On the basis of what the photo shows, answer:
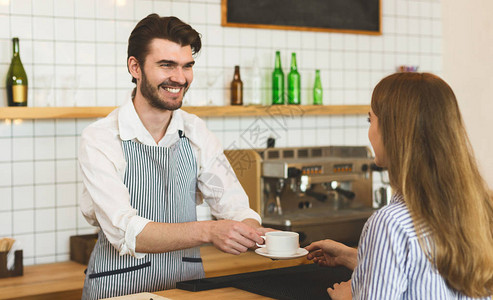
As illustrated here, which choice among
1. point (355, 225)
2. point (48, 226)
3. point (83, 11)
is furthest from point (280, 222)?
point (83, 11)

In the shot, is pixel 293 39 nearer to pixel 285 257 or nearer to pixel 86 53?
pixel 86 53

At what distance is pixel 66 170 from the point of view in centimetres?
330

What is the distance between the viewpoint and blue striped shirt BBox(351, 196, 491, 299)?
1339mm

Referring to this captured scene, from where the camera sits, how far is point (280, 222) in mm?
3326

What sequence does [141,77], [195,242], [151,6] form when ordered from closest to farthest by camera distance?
[195,242]
[141,77]
[151,6]

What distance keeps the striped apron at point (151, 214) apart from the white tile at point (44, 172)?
41.2 inches

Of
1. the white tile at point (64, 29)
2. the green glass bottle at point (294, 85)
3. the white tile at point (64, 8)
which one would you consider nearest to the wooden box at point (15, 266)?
the white tile at point (64, 29)

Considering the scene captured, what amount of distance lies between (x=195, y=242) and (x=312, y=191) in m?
1.81

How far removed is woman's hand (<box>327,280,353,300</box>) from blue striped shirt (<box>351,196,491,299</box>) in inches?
9.0

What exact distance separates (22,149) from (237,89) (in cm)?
123

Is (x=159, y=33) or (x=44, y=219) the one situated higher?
(x=159, y=33)

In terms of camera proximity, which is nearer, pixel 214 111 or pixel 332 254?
pixel 332 254

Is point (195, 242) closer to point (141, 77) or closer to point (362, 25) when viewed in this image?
point (141, 77)

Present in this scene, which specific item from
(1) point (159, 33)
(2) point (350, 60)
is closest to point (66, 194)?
(1) point (159, 33)
